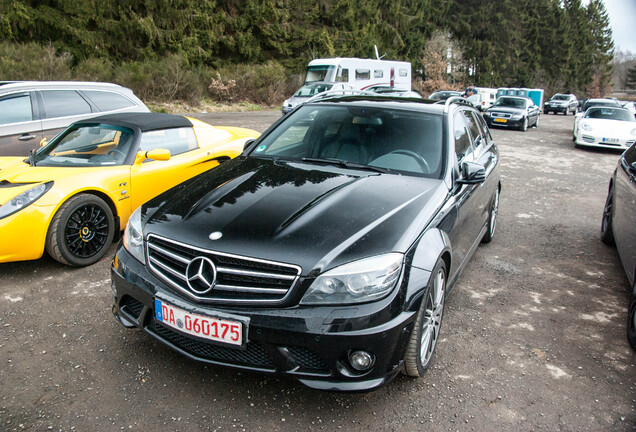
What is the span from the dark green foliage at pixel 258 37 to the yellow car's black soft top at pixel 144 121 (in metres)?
18.5

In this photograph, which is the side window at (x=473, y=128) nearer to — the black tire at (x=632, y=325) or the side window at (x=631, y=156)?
the side window at (x=631, y=156)

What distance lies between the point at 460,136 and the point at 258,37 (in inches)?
1309

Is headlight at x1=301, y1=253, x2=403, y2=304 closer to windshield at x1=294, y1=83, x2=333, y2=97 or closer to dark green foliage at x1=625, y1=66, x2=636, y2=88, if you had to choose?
windshield at x1=294, y1=83, x2=333, y2=97

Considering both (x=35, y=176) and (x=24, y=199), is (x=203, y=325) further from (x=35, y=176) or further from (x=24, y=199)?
(x=35, y=176)

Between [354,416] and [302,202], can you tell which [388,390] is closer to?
[354,416]

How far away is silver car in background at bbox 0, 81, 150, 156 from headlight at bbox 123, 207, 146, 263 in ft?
13.6

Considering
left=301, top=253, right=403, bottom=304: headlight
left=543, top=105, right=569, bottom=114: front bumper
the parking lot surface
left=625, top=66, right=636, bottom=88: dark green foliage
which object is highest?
left=625, top=66, right=636, bottom=88: dark green foliage

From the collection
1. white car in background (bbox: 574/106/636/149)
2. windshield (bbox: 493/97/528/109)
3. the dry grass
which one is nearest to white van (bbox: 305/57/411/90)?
the dry grass

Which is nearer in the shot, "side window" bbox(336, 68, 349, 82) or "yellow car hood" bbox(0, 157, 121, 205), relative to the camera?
"yellow car hood" bbox(0, 157, 121, 205)

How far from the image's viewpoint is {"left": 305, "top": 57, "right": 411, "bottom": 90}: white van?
2602 centimetres

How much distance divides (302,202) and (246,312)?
2.60ft

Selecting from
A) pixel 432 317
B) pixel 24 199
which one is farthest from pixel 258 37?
pixel 432 317

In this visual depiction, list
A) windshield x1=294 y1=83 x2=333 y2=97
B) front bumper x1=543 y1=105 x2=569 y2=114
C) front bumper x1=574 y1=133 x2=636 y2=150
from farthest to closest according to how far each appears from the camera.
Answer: front bumper x1=543 y1=105 x2=569 y2=114 < windshield x1=294 y1=83 x2=333 y2=97 < front bumper x1=574 y1=133 x2=636 y2=150

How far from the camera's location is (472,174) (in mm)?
3363
